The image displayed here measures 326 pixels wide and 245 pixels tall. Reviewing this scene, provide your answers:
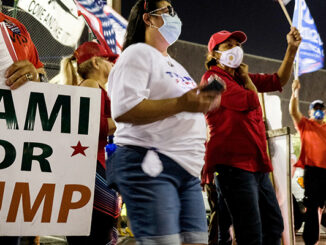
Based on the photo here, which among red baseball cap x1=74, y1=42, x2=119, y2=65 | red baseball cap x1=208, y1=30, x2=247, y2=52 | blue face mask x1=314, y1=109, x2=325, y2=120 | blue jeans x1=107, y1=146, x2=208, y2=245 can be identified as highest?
blue face mask x1=314, y1=109, x2=325, y2=120

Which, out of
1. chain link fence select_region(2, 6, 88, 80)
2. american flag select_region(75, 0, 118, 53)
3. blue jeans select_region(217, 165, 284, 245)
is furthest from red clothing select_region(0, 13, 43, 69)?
chain link fence select_region(2, 6, 88, 80)

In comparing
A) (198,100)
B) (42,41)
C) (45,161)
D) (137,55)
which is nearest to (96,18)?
Answer: (42,41)

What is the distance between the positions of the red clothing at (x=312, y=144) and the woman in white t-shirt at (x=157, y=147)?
400cm

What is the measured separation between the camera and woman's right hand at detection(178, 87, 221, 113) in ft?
5.32

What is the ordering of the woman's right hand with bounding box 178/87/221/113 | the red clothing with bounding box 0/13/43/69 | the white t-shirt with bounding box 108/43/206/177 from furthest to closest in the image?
the red clothing with bounding box 0/13/43/69
the white t-shirt with bounding box 108/43/206/177
the woman's right hand with bounding box 178/87/221/113

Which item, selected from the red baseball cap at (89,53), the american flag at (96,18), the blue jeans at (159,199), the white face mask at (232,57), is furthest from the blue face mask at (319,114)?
the blue jeans at (159,199)

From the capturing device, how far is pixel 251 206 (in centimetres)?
269

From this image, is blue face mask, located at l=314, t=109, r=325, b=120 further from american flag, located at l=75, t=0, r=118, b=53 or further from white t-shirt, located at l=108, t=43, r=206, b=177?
white t-shirt, located at l=108, t=43, r=206, b=177

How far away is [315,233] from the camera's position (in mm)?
Result: 5121

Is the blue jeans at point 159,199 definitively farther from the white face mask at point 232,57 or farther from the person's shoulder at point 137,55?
the white face mask at point 232,57

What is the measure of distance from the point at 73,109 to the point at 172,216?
2.44 feet

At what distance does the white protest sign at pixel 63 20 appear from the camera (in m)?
4.88

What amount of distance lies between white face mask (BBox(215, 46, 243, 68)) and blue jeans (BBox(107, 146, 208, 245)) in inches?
59.9

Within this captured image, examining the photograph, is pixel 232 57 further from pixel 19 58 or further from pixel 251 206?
pixel 19 58
